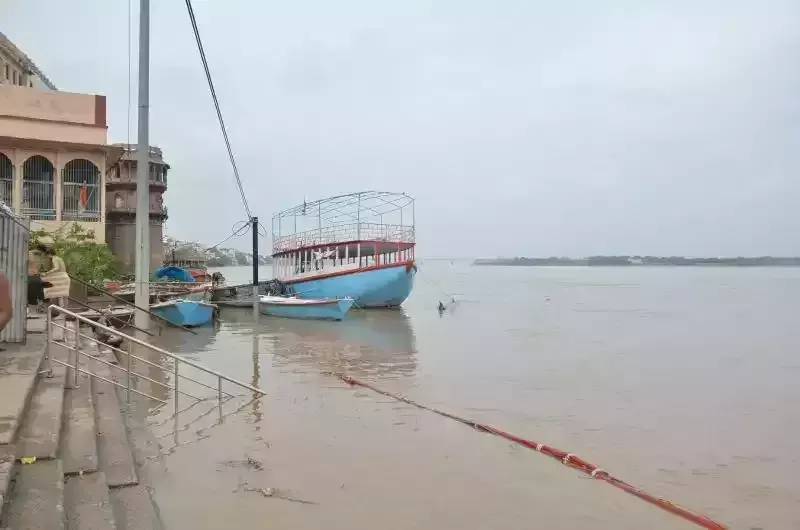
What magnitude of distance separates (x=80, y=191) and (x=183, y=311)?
6292 millimetres

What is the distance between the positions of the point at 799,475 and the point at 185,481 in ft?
23.1

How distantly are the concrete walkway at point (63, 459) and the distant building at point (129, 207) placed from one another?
32.1 m

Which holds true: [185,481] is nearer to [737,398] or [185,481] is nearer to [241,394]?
[241,394]

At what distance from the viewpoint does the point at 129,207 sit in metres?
39.4

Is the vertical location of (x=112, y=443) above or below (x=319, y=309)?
above

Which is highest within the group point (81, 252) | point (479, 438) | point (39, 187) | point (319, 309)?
point (39, 187)

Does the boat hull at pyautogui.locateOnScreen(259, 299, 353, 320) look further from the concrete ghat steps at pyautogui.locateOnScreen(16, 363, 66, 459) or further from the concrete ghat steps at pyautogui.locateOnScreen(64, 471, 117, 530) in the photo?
the concrete ghat steps at pyautogui.locateOnScreen(64, 471, 117, 530)

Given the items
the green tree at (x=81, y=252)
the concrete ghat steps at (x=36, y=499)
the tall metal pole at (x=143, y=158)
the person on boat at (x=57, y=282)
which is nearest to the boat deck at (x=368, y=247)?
the green tree at (x=81, y=252)

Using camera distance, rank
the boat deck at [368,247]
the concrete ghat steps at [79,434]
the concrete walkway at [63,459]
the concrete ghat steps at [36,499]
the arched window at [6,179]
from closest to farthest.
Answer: the concrete ghat steps at [36,499], the concrete walkway at [63,459], the concrete ghat steps at [79,434], the arched window at [6,179], the boat deck at [368,247]

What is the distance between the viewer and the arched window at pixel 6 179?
21442 mm

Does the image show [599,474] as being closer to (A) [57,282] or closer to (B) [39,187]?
(A) [57,282]

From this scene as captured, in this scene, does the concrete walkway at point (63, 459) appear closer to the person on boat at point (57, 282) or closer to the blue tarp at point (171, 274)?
the person on boat at point (57, 282)

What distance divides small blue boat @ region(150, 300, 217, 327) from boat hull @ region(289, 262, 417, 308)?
31.0 feet

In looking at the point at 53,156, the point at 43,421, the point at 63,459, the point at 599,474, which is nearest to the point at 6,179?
the point at 53,156
